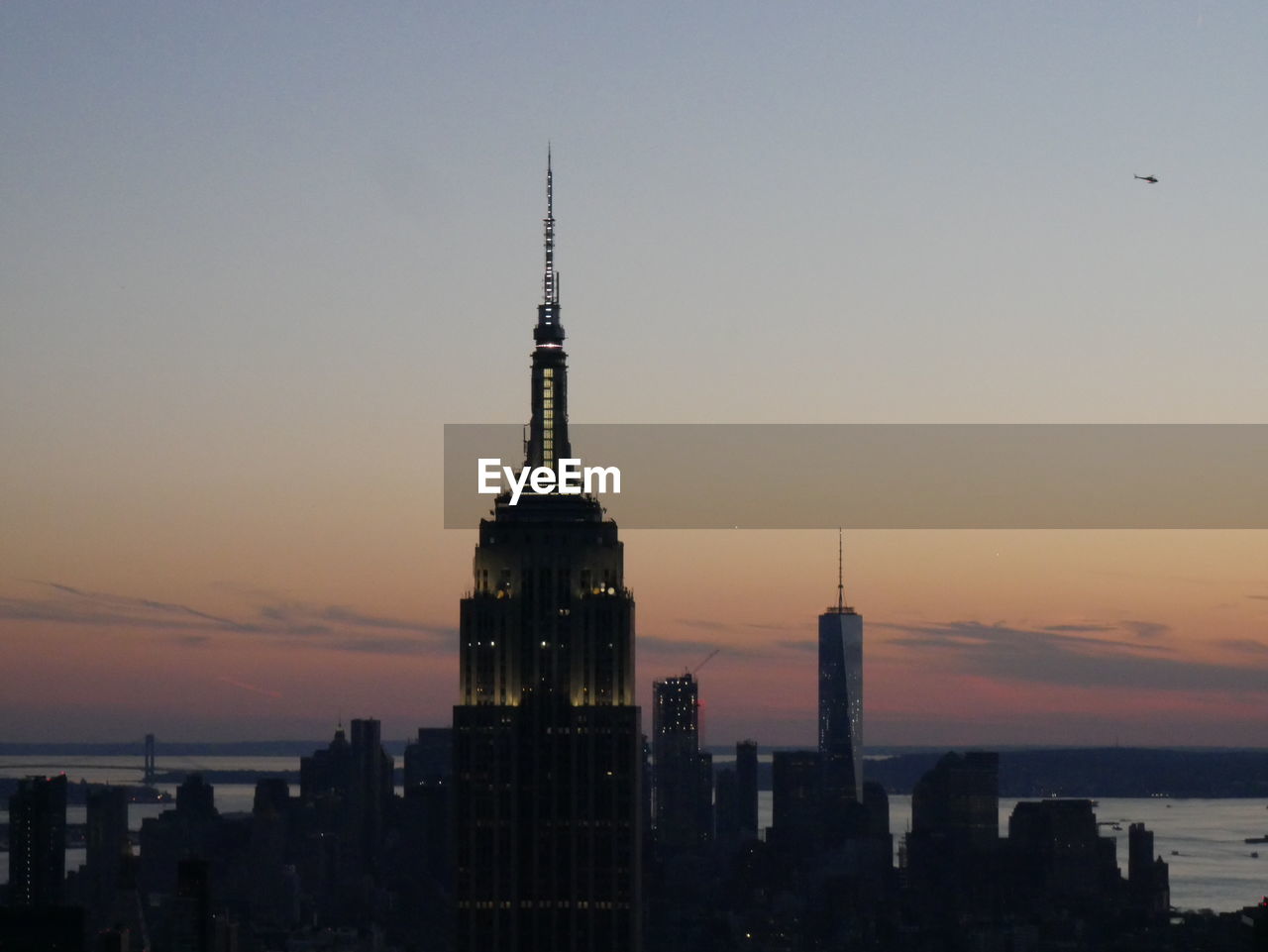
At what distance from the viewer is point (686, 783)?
172 m

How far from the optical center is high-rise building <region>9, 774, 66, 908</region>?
13662 cm

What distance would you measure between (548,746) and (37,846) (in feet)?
252

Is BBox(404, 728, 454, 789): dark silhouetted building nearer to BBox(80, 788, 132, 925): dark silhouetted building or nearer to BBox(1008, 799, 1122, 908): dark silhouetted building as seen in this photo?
BBox(80, 788, 132, 925): dark silhouetted building

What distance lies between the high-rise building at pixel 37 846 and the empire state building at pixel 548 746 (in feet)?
215

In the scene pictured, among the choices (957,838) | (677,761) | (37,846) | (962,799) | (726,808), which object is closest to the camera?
(37,846)

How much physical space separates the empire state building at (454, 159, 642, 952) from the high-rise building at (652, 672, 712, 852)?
83.7 metres

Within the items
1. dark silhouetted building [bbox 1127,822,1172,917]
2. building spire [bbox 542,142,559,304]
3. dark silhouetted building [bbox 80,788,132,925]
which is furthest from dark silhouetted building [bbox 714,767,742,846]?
building spire [bbox 542,142,559,304]

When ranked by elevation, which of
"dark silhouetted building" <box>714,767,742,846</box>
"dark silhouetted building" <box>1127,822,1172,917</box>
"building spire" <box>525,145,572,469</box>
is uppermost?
"building spire" <box>525,145,572,469</box>

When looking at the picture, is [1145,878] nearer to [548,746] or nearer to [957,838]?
[957,838]

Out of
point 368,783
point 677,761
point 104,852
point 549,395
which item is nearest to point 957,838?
point 677,761

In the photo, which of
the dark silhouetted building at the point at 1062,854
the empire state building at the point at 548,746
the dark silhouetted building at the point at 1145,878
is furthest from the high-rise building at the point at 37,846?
the dark silhouetted building at the point at 1145,878

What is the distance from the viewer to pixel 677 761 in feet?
550

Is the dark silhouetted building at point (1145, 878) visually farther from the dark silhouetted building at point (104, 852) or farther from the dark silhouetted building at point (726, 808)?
the dark silhouetted building at point (104, 852)

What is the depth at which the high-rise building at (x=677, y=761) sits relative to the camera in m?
162
